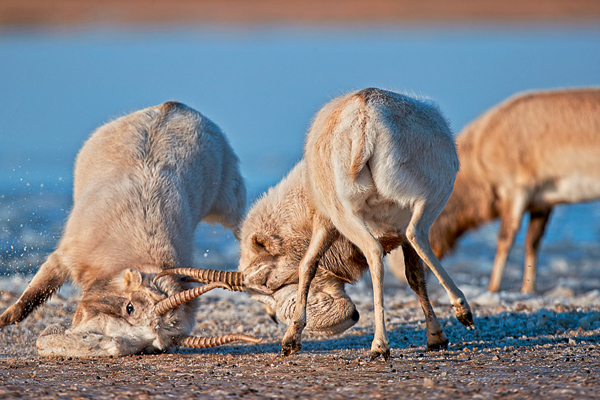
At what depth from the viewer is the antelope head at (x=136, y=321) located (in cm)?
540

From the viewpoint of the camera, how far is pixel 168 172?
268 inches

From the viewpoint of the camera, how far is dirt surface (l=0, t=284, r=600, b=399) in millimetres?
3973

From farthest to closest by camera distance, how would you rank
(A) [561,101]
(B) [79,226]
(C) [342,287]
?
(A) [561,101], (B) [79,226], (C) [342,287]

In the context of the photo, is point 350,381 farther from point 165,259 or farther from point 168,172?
point 168,172

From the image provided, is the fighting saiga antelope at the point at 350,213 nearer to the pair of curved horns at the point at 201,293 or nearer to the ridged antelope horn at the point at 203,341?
the pair of curved horns at the point at 201,293

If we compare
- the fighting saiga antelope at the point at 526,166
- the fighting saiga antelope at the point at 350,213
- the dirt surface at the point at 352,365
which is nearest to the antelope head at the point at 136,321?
the dirt surface at the point at 352,365

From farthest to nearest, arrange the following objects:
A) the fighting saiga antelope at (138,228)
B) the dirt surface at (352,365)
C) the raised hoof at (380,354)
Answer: the fighting saiga antelope at (138,228) → the raised hoof at (380,354) → the dirt surface at (352,365)

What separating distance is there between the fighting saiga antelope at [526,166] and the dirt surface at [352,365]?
422 centimetres

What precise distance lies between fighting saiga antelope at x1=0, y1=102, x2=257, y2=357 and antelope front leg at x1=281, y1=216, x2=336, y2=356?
1.10 feet

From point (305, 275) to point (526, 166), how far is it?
7.29m

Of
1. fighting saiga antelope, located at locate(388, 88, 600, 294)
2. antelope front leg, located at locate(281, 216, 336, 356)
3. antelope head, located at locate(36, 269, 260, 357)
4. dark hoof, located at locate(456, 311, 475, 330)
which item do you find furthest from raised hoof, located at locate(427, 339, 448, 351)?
fighting saiga antelope, located at locate(388, 88, 600, 294)

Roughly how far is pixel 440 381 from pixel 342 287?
1.86 meters

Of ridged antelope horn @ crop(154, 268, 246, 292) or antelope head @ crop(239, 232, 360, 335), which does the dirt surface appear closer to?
antelope head @ crop(239, 232, 360, 335)

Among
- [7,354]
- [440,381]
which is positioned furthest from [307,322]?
[7,354]
